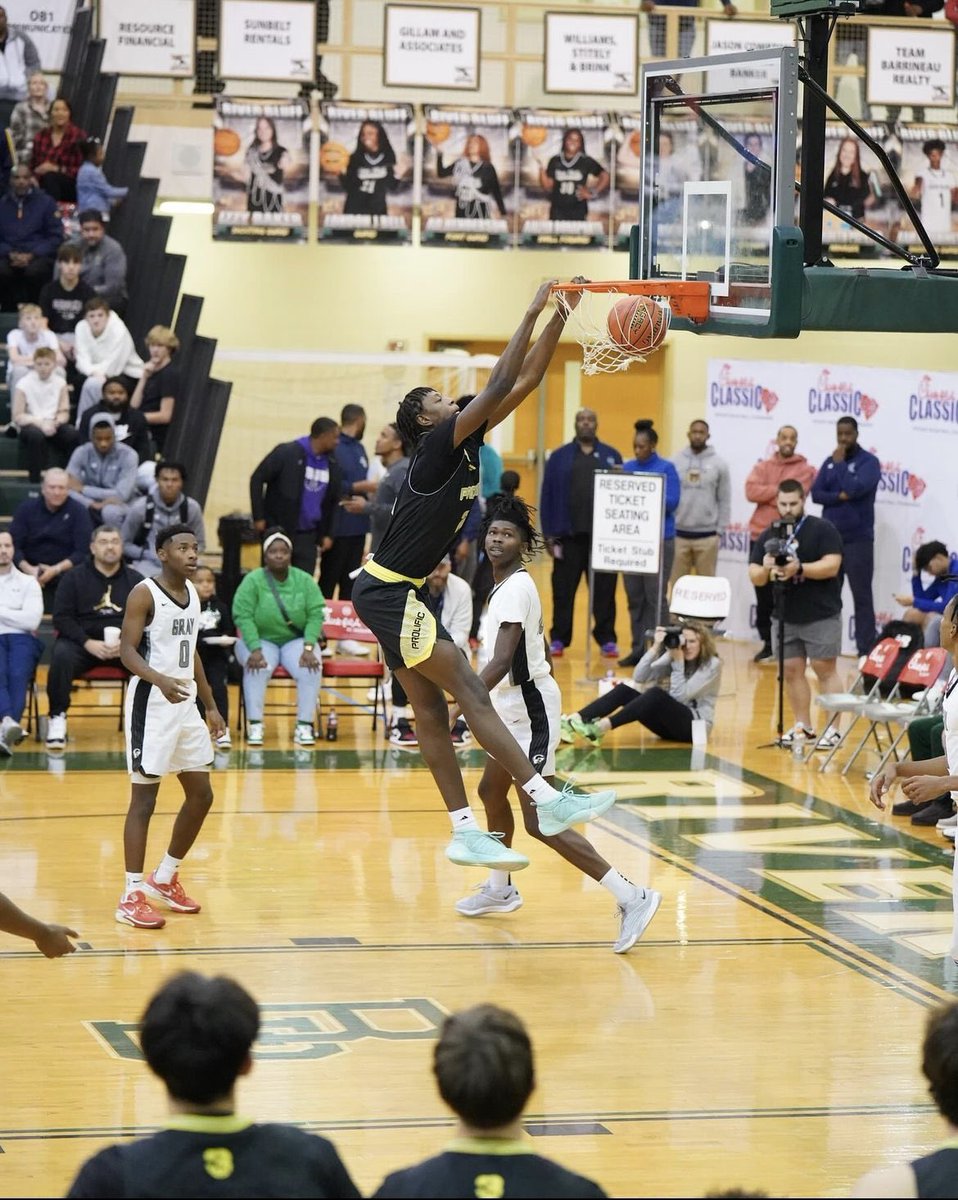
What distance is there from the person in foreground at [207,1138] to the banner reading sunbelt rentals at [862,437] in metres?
13.4

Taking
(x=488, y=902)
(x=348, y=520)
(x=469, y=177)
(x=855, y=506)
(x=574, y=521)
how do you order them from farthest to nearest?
(x=469, y=177), (x=574, y=521), (x=855, y=506), (x=348, y=520), (x=488, y=902)

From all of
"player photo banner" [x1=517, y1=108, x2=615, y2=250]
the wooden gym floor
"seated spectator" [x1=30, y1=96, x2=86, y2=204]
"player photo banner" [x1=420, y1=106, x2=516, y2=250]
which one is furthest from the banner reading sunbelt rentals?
"seated spectator" [x1=30, y1=96, x2=86, y2=204]

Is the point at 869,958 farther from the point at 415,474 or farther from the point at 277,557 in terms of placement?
the point at 277,557

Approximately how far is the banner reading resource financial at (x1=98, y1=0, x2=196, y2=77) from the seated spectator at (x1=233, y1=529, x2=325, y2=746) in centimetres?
787

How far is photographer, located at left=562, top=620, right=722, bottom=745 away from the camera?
44.2ft

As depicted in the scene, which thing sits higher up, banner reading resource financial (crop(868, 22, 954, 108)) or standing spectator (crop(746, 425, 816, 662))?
banner reading resource financial (crop(868, 22, 954, 108))

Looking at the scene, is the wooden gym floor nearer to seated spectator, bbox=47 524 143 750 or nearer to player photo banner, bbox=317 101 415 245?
seated spectator, bbox=47 524 143 750

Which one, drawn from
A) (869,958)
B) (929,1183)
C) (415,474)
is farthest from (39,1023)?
(929,1183)

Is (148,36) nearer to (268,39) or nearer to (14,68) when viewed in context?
(268,39)

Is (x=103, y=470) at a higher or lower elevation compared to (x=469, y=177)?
lower

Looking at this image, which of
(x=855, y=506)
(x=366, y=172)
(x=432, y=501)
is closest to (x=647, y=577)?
(x=855, y=506)

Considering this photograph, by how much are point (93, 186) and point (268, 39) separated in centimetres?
299

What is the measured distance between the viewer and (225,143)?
19.0m

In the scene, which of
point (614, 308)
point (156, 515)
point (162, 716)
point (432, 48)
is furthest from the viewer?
point (432, 48)
